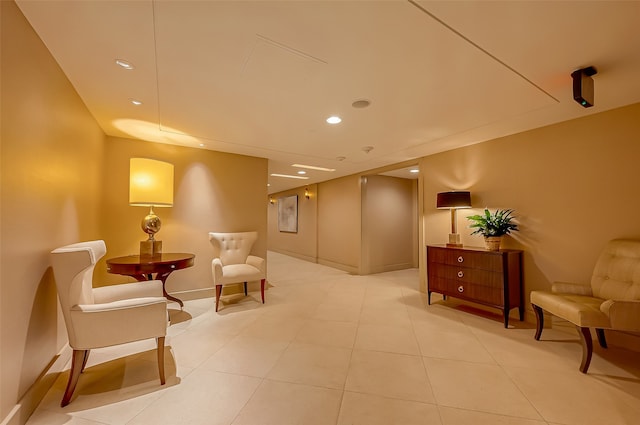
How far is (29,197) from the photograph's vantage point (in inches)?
64.7

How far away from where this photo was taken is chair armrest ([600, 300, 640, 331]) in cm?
199

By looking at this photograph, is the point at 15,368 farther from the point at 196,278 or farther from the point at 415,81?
the point at 415,81

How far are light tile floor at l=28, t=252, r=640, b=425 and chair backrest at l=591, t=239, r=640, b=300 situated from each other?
1.94 ft

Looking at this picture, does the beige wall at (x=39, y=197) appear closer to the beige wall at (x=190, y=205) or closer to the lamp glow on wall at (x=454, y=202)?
the beige wall at (x=190, y=205)

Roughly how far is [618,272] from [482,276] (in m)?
1.16

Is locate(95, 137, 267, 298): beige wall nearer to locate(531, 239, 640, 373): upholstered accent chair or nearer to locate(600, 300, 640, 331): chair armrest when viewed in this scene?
locate(531, 239, 640, 373): upholstered accent chair

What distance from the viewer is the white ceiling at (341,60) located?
145 centimetres

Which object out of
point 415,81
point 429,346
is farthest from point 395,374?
point 415,81

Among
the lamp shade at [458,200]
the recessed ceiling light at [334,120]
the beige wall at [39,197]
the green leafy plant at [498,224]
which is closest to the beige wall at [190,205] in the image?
the beige wall at [39,197]

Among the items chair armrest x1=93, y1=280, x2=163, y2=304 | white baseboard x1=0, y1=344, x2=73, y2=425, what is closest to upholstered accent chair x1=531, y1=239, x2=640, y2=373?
chair armrest x1=93, y1=280, x2=163, y2=304

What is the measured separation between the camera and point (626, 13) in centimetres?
144

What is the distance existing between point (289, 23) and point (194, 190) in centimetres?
329

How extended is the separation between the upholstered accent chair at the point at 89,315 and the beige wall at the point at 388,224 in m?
4.53

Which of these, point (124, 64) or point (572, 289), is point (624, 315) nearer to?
point (572, 289)
